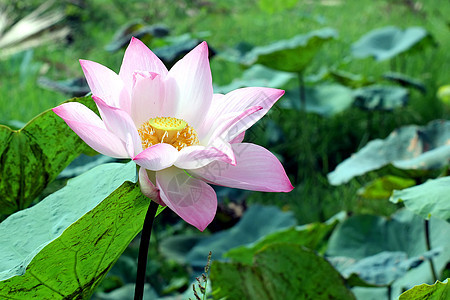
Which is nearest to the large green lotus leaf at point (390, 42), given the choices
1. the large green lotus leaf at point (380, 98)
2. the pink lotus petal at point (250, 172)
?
the large green lotus leaf at point (380, 98)

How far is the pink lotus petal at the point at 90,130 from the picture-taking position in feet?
1.45

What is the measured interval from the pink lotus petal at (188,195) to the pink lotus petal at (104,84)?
3.3 inches

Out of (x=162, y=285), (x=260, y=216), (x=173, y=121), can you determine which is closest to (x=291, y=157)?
(x=260, y=216)

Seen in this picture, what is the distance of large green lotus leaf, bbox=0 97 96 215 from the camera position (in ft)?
2.20

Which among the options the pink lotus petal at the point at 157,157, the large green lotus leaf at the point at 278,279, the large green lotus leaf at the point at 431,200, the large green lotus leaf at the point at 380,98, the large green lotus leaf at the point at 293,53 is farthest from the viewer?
the large green lotus leaf at the point at 380,98

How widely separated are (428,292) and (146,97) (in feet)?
1.05

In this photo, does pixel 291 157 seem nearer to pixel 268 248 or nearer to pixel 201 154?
pixel 268 248

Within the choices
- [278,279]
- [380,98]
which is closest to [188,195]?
[278,279]

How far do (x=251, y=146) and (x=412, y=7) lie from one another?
11.5ft

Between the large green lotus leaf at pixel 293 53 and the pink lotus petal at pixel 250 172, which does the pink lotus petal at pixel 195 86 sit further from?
the large green lotus leaf at pixel 293 53

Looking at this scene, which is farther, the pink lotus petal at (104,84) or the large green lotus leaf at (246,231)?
the large green lotus leaf at (246,231)

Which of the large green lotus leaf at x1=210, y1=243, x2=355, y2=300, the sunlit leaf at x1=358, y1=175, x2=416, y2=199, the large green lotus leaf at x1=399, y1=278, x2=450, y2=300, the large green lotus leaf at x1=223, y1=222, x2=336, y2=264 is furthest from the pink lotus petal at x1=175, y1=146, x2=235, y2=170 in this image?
the sunlit leaf at x1=358, y1=175, x2=416, y2=199

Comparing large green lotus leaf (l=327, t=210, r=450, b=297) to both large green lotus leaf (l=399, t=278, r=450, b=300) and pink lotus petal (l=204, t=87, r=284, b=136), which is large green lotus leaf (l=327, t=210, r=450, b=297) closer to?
large green lotus leaf (l=399, t=278, r=450, b=300)

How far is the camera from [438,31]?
11.4ft
